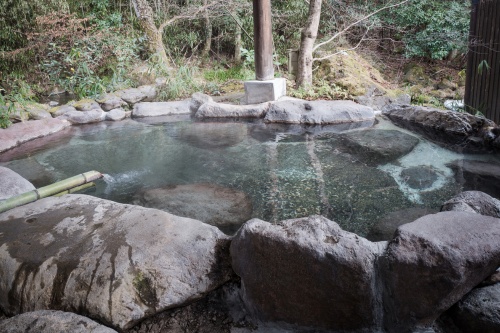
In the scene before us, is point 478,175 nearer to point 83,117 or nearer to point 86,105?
point 83,117

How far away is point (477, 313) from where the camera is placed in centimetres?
182

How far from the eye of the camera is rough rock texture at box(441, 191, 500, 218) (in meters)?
2.48

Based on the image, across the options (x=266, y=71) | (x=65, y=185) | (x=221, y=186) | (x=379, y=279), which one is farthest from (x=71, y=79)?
(x=379, y=279)

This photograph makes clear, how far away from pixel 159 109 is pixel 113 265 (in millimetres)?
6006

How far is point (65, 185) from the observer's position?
12.6 ft

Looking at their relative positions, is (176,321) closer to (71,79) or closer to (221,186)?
(221,186)

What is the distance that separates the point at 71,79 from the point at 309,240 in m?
8.86

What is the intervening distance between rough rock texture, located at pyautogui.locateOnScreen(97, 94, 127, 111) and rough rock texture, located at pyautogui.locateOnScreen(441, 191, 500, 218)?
23.9 feet

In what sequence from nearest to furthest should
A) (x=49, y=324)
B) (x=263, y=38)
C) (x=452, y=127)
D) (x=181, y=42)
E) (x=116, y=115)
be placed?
(x=49, y=324) → (x=452, y=127) → (x=263, y=38) → (x=116, y=115) → (x=181, y=42)

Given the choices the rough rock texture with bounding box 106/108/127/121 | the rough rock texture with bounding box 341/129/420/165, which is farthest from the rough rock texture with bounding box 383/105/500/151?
the rough rock texture with bounding box 106/108/127/121

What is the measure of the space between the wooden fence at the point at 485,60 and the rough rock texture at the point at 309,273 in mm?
5069

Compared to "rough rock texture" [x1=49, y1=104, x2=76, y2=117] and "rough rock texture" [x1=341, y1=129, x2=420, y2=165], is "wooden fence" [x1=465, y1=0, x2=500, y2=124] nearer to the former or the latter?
"rough rock texture" [x1=341, y1=129, x2=420, y2=165]

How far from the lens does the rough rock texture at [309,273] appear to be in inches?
75.2

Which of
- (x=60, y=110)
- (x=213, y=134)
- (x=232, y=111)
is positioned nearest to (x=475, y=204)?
(x=213, y=134)
